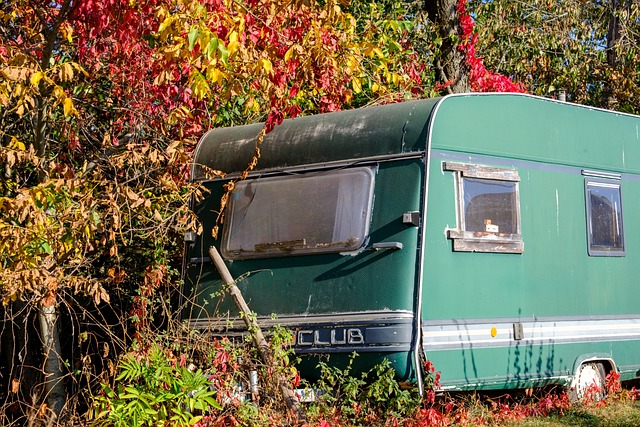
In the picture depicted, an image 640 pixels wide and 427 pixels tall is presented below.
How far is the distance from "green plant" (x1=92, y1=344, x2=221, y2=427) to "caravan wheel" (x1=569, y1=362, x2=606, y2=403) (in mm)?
3492

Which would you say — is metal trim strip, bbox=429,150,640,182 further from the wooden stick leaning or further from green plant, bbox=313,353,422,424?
the wooden stick leaning

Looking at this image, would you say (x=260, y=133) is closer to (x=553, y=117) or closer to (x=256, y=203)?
(x=256, y=203)

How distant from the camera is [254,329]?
797 cm

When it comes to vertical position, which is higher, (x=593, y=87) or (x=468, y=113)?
(x=593, y=87)

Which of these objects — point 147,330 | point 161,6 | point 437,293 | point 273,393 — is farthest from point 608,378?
point 161,6

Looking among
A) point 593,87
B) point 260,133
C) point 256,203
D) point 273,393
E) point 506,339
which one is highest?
point 593,87

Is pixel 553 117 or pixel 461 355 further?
pixel 553 117

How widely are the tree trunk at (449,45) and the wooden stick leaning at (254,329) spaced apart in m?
6.00

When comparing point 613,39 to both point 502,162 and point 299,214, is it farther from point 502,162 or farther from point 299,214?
point 299,214

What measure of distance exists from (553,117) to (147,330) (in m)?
4.04

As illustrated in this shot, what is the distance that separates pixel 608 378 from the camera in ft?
30.5

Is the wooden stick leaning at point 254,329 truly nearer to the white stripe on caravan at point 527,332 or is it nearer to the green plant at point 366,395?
the green plant at point 366,395

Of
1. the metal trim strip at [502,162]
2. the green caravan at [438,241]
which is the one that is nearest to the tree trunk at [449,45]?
the green caravan at [438,241]

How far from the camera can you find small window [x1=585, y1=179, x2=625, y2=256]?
9281 mm
